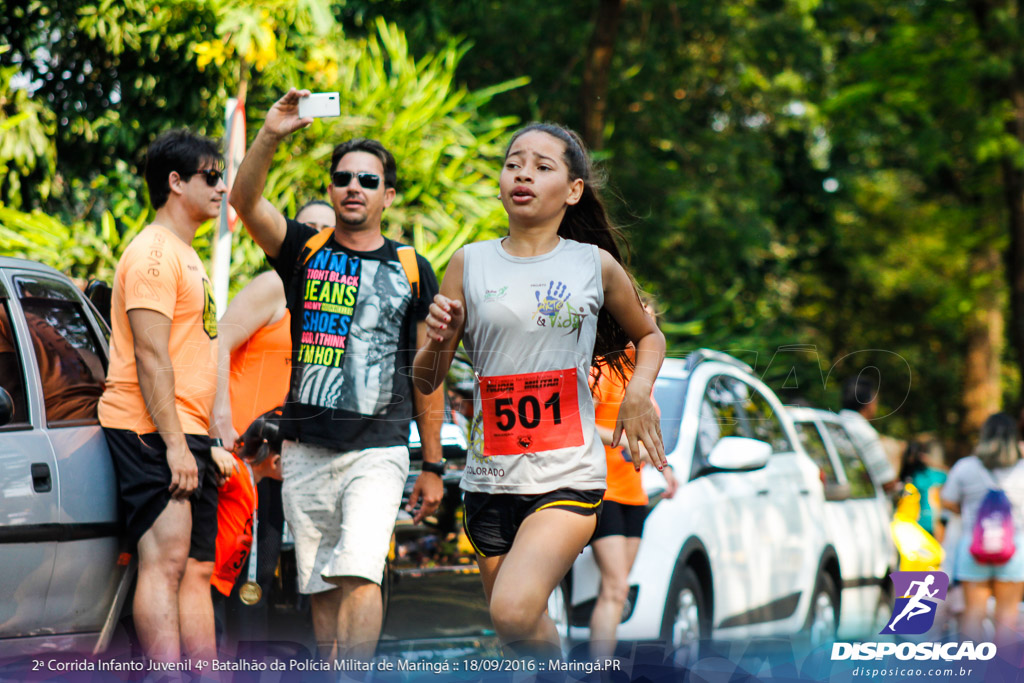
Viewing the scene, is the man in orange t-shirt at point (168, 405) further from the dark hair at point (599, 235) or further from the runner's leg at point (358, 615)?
the dark hair at point (599, 235)

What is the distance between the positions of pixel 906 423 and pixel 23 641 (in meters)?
27.8

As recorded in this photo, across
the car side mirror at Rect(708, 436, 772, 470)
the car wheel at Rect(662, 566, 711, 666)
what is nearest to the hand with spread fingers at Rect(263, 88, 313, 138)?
the car side mirror at Rect(708, 436, 772, 470)


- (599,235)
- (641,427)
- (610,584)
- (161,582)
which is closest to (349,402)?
(161,582)

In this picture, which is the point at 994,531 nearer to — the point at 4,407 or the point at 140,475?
the point at 140,475

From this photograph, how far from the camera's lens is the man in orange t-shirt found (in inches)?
153

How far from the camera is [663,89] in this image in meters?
15.7

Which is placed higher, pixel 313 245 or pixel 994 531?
pixel 313 245

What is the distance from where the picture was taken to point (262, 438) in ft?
14.9

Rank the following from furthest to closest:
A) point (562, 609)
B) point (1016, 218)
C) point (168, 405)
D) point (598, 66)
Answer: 1. point (1016, 218)
2. point (598, 66)
3. point (562, 609)
4. point (168, 405)

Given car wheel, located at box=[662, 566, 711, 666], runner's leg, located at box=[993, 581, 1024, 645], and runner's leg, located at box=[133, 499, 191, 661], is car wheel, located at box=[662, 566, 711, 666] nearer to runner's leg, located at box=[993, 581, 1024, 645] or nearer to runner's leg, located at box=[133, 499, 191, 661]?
runner's leg, located at box=[133, 499, 191, 661]

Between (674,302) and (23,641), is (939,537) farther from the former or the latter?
(23,641)

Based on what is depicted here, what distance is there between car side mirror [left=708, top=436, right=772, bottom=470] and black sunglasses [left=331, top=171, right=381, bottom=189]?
2.26 m

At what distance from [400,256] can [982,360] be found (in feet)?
70.9

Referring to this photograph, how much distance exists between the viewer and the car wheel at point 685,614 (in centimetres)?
537
